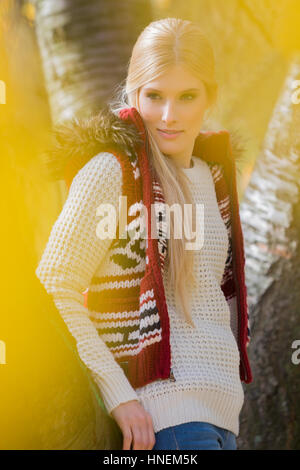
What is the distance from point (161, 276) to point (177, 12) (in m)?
6.05

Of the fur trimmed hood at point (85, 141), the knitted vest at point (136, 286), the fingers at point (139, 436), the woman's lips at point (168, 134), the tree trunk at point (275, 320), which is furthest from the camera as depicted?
the tree trunk at point (275, 320)

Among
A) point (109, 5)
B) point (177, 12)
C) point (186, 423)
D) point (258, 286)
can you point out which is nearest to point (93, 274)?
point (186, 423)

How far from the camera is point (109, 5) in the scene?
3141 millimetres

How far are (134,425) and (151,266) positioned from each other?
1.54 feet

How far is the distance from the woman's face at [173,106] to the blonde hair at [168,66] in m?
0.02

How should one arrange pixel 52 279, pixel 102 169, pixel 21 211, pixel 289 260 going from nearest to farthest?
pixel 21 211 < pixel 52 279 < pixel 102 169 < pixel 289 260

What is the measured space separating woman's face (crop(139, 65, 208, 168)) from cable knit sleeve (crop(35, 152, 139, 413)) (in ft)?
0.76

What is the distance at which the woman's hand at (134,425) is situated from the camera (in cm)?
178

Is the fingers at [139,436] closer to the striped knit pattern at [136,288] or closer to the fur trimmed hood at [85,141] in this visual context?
the striped knit pattern at [136,288]

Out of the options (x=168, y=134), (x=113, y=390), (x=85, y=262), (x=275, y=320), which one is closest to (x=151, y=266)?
(x=85, y=262)

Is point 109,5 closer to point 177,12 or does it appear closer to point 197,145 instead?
point 197,145

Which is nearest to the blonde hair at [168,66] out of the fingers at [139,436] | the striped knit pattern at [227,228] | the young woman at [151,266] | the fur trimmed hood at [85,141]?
the young woman at [151,266]

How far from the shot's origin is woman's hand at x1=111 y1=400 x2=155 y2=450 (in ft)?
5.85

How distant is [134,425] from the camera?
1.79 metres
